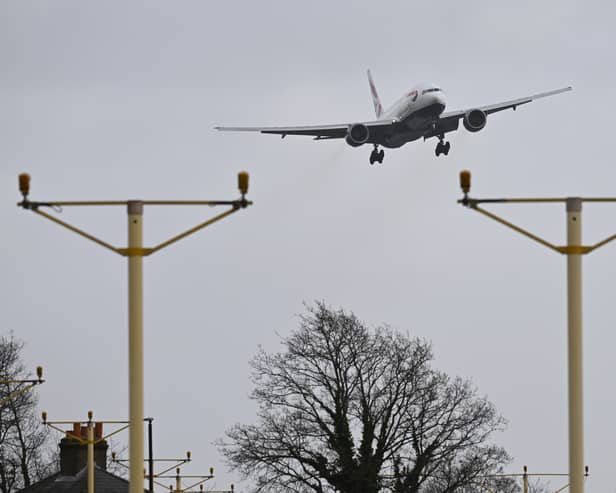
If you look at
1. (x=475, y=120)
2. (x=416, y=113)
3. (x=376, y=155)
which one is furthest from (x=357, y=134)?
(x=376, y=155)

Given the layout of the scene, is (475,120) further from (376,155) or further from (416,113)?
(376,155)

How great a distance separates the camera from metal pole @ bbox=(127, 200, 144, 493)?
2461 centimetres

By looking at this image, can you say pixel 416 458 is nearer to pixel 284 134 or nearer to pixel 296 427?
pixel 296 427

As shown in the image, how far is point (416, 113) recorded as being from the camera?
83812mm

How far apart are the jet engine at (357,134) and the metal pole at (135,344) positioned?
189 feet

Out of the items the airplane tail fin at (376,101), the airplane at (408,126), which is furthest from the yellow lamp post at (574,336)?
the airplane tail fin at (376,101)

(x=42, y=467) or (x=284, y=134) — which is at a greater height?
(x=284, y=134)

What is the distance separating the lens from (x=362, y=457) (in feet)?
223

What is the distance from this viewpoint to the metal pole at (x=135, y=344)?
2461 cm

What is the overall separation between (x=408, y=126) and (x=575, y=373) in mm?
60021

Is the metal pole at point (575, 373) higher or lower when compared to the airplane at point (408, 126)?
lower

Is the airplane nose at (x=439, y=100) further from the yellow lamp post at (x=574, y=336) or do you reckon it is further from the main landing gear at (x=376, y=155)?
the yellow lamp post at (x=574, y=336)

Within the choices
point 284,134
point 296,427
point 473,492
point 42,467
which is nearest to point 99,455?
point 296,427

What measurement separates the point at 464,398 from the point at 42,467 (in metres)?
39.6
